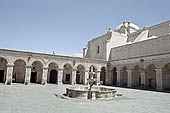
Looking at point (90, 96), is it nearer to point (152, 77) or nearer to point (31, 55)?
point (31, 55)

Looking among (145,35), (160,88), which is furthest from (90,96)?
(145,35)

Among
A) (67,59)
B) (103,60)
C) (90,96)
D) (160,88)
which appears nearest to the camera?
(90,96)

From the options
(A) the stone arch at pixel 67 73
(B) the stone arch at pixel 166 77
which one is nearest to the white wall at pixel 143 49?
(B) the stone arch at pixel 166 77

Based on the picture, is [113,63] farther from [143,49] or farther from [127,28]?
[127,28]

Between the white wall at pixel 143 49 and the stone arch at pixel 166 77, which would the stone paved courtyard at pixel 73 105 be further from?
the stone arch at pixel 166 77

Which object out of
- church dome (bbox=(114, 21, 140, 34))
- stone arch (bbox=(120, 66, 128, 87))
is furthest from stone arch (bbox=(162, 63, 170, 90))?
church dome (bbox=(114, 21, 140, 34))

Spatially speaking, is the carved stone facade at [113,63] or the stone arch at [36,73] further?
the stone arch at [36,73]

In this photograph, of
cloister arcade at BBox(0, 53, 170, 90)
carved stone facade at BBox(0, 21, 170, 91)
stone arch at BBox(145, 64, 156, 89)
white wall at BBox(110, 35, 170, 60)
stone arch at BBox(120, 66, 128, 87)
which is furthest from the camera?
stone arch at BBox(120, 66, 128, 87)

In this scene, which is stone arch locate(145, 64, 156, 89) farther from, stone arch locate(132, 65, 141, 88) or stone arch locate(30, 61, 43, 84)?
stone arch locate(30, 61, 43, 84)

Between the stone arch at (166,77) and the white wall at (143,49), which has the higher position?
the white wall at (143,49)

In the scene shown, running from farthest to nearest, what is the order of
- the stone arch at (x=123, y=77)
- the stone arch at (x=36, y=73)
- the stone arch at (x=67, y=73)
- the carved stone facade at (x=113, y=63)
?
the stone arch at (x=67, y=73) < the stone arch at (x=123, y=77) < the stone arch at (x=36, y=73) < the carved stone facade at (x=113, y=63)

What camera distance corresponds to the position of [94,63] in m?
27.8

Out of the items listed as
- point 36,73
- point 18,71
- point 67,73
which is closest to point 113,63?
point 67,73

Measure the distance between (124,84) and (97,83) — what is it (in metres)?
4.95
